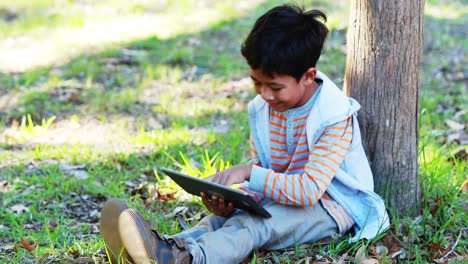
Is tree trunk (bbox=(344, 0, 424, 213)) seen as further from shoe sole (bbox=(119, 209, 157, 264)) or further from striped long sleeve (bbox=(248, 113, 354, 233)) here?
Result: shoe sole (bbox=(119, 209, 157, 264))

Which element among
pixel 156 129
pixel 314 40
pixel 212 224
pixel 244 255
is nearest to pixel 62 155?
pixel 156 129

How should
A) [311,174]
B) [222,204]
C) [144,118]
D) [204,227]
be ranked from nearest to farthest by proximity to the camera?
1. [311,174]
2. [222,204]
3. [204,227]
4. [144,118]

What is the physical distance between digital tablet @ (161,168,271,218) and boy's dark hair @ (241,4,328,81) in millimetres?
548

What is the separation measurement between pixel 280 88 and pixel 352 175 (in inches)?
22.9

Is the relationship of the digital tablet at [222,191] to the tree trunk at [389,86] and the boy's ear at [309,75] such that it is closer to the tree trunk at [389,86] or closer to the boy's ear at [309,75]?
the boy's ear at [309,75]

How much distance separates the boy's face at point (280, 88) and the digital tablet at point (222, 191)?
1.52 feet

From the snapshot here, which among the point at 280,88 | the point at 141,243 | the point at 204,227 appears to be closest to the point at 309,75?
the point at 280,88

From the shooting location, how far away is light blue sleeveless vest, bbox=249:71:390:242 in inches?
126

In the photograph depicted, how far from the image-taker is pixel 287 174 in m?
3.31

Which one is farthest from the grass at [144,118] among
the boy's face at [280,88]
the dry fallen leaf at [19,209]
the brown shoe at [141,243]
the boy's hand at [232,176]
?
the boy's face at [280,88]

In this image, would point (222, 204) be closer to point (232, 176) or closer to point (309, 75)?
point (232, 176)

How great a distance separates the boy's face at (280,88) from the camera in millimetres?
3061

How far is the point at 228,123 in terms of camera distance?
210 inches

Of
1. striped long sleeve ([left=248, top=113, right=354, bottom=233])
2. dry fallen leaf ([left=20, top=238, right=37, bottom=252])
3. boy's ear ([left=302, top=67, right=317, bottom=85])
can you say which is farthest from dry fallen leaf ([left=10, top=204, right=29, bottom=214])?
boy's ear ([left=302, top=67, right=317, bottom=85])
